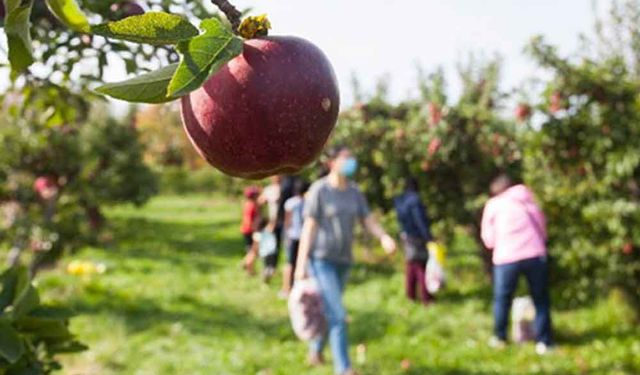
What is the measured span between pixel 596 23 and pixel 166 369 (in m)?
6.27

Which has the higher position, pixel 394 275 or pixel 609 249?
pixel 609 249

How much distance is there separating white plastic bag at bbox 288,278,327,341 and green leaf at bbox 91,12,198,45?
430 cm

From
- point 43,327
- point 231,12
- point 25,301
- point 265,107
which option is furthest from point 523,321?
point 231,12

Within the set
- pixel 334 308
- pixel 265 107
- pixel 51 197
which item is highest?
pixel 265 107

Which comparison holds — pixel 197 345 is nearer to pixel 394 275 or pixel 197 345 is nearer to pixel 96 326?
pixel 96 326

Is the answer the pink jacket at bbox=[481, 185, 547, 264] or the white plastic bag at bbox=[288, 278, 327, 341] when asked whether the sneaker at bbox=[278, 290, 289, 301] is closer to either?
the pink jacket at bbox=[481, 185, 547, 264]

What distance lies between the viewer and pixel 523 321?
20.3 feet

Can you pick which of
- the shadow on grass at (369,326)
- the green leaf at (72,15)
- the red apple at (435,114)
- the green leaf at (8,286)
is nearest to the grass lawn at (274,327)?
the shadow on grass at (369,326)

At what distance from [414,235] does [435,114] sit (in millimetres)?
1853

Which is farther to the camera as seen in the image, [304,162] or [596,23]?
A: [596,23]

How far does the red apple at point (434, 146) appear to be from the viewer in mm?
8742

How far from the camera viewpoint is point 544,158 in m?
6.69

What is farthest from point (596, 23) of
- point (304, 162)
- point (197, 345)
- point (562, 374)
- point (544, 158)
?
point (304, 162)

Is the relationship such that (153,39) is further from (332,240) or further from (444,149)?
(444,149)
